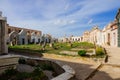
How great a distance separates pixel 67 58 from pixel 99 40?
25502 mm

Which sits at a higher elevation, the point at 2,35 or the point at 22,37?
the point at 22,37

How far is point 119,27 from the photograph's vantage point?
2416 centimetres

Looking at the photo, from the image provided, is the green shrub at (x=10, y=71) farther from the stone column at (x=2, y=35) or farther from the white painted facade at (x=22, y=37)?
the white painted facade at (x=22, y=37)

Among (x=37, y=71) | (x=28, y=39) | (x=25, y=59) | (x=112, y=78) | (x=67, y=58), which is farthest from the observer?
(x=28, y=39)

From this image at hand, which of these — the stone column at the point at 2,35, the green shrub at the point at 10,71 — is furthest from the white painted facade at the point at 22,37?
the green shrub at the point at 10,71

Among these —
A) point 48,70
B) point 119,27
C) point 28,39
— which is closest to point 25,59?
point 48,70

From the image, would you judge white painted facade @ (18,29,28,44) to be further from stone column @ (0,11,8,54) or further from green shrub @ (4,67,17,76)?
green shrub @ (4,67,17,76)

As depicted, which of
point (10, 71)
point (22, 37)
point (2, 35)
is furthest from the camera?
point (22, 37)

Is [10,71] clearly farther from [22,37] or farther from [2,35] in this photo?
[22,37]

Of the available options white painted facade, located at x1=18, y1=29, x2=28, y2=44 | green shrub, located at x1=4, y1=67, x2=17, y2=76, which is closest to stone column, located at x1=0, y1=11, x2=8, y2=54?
Answer: green shrub, located at x1=4, y1=67, x2=17, y2=76

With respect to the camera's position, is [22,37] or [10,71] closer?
[10,71]

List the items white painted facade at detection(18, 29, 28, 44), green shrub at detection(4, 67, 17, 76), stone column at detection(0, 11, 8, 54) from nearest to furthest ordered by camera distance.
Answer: green shrub at detection(4, 67, 17, 76) < stone column at detection(0, 11, 8, 54) < white painted facade at detection(18, 29, 28, 44)

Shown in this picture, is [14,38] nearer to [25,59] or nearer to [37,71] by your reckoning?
[25,59]

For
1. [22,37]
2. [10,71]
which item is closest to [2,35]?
[10,71]
